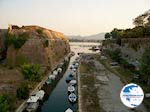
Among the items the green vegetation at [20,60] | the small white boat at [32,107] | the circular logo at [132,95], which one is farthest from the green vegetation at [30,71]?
the circular logo at [132,95]

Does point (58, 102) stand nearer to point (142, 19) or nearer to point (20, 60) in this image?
point (20, 60)

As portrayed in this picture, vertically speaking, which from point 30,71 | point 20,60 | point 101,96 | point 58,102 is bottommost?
point 58,102

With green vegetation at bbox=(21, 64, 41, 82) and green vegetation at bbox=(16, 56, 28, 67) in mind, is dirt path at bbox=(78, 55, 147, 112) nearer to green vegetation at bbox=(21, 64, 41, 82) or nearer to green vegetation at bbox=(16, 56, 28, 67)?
green vegetation at bbox=(21, 64, 41, 82)

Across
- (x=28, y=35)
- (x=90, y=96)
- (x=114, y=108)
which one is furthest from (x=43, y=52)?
(x=114, y=108)

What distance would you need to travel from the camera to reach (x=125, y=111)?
29.7 metres

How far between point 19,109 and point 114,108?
1185 centimetres

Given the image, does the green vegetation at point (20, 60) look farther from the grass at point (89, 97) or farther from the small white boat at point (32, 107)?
the small white boat at point (32, 107)

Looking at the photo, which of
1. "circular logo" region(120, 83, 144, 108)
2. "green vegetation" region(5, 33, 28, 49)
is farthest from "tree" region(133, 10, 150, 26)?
"circular logo" region(120, 83, 144, 108)

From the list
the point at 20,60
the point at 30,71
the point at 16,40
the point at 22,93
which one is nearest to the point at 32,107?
the point at 22,93

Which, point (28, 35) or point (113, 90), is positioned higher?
point (28, 35)

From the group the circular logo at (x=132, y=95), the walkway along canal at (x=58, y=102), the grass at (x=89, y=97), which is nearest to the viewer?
the circular logo at (x=132, y=95)

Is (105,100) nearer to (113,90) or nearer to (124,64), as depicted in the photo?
(113,90)

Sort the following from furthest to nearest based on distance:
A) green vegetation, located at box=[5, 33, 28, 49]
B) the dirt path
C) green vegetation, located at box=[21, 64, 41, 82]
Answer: green vegetation, located at box=[5, 33, 28, 49], green vegetation, located at box=[21, 64, 41, 82], the dirt path

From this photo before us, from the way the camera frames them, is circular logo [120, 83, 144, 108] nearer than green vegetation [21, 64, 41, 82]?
Yes
